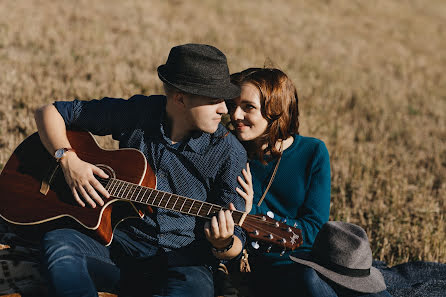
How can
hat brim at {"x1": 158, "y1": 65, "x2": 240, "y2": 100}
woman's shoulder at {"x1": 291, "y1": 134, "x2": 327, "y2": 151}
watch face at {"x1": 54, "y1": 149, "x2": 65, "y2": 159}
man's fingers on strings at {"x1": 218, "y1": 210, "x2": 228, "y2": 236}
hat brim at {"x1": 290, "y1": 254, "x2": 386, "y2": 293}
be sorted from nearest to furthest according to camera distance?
man's fingers on strings at {"x1": 218, "y1": 210, "x2": 228, "y2": 236} → hat brim at {"x1": 158, "y1": 65, "x2": 240, "y2": 100} → hat brim at {"x1": 290, "y1": 254, "x2": 386, "y2": 293} → watch face at {"x1": 54, "y1": 149, "x2": 65, "y2": 159} → woman's shoulder at {"x1": 291, "y1": 134, "x2": 327, "y2": 151}

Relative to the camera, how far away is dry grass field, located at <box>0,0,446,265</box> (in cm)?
530

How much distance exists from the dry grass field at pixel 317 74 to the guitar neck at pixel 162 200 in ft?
7.29

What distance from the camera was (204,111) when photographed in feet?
10.3

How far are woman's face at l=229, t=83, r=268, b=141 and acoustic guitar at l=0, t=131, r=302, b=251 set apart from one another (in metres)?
0.73

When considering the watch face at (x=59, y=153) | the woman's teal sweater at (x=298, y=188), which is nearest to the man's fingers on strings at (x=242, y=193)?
the woman's teal sweater at (x=298, y=188)

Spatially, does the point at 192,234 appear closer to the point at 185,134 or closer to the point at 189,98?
the point at 185,134

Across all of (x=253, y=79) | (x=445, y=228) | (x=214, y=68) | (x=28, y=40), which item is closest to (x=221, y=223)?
(x=214, y=68)

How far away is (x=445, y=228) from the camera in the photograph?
488 cm

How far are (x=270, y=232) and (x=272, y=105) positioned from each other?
3.42 ft

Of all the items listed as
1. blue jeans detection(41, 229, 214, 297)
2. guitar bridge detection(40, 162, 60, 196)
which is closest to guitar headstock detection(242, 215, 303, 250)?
blue jeans detection(41, 229, 214, 297)

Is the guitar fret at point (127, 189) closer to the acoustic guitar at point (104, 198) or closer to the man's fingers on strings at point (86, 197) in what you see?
the acoustic guitar at point (104, 198)

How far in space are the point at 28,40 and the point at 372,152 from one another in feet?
19.8

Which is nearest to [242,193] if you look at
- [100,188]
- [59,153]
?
[100,188]

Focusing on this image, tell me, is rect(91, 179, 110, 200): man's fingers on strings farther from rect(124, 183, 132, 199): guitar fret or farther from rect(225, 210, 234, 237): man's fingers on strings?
rect(225, 210, 234, 237): man's fingers on strings
